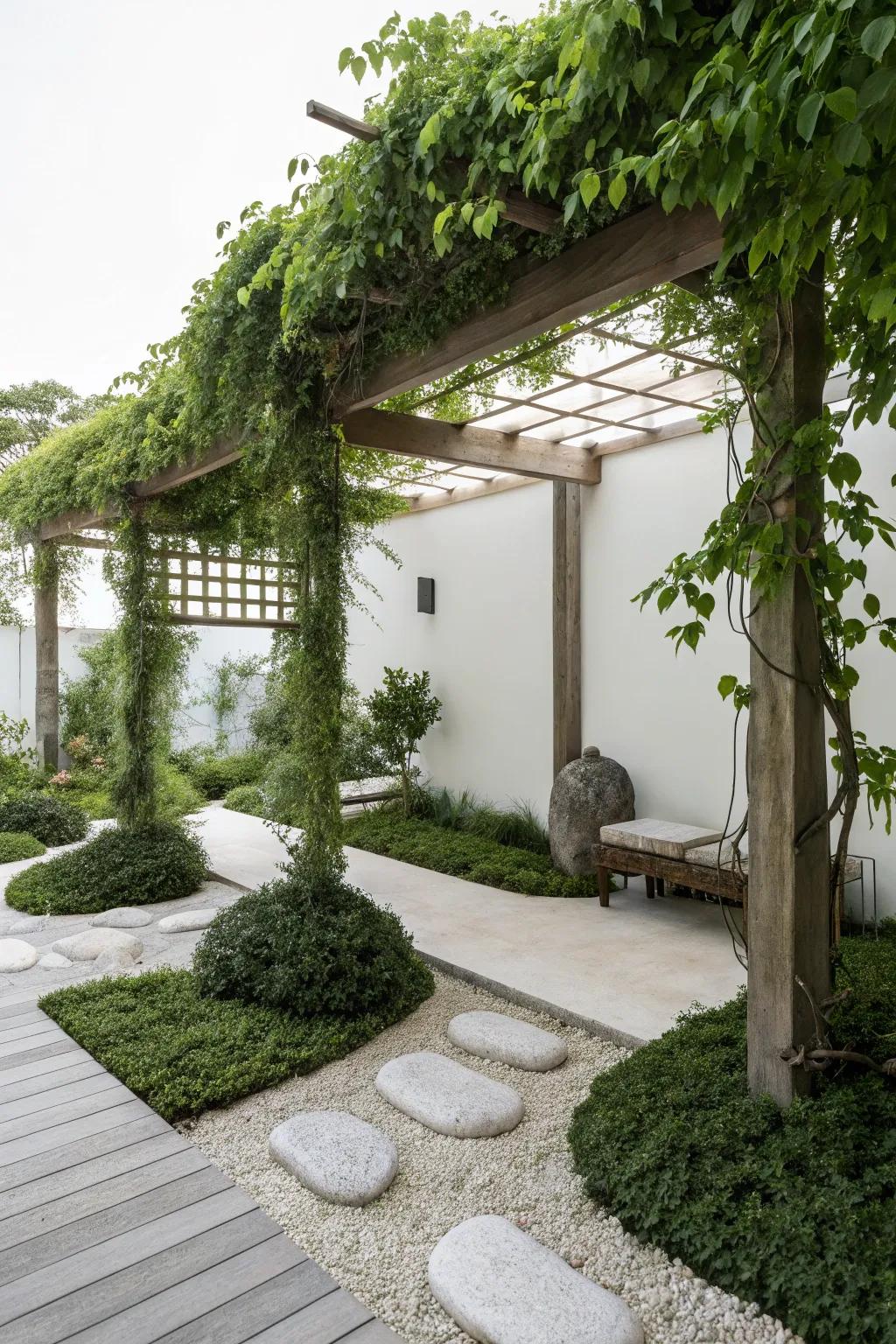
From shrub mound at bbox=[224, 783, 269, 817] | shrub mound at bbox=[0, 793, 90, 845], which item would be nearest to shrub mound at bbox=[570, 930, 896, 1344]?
shrub mound at bbox=[0, 793, 90, 845]

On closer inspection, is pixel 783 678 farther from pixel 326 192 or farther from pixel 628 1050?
pixel 326 192

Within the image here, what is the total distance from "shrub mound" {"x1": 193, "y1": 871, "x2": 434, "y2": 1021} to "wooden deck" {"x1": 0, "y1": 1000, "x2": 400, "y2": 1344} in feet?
2.44

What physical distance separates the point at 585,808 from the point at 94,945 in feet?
9.68

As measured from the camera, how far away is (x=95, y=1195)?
222cm

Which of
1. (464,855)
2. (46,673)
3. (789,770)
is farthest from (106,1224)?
(46,673)

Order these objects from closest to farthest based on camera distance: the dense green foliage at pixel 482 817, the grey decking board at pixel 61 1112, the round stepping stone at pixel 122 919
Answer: the grey decking board at pixel 61 1112
the round stepping stone at pixel 122 919
the dense green foliage at pixel 482 817

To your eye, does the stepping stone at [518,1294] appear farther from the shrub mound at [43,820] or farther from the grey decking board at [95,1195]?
the shrub mound at [43,820]

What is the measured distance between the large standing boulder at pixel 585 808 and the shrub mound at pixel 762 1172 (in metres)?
2.72

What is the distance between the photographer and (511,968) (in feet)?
12.6

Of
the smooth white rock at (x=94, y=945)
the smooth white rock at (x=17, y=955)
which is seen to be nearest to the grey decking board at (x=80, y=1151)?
the smooth white rock at (x=94, y=945)

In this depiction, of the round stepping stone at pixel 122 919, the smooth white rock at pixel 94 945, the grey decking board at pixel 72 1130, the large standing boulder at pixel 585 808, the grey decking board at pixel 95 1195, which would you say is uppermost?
the large standing boulder at pixel 585 808

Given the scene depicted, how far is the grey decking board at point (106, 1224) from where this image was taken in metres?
1.97

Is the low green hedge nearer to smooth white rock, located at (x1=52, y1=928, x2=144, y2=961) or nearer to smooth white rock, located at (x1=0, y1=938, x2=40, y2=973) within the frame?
smooth white rock, located at (x1=52, y1=928, x2=144, y2=961)

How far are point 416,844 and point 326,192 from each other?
A: 463 cm
